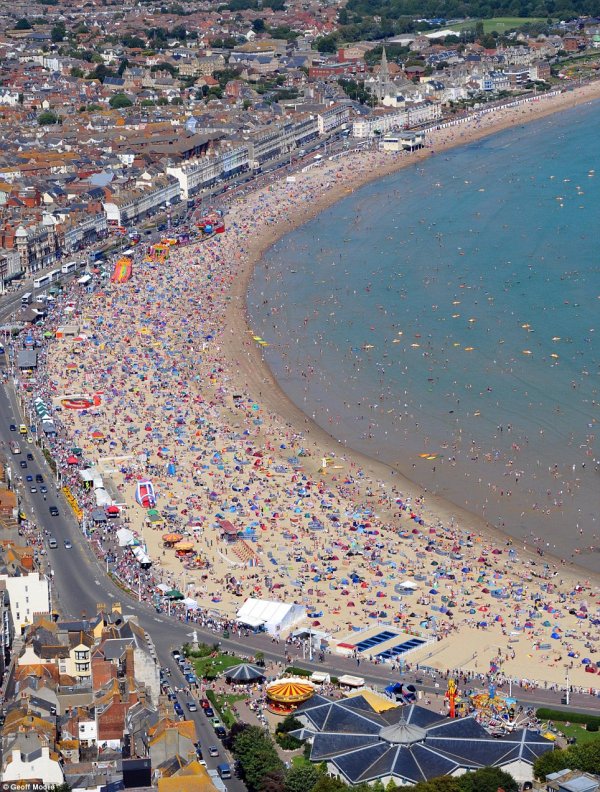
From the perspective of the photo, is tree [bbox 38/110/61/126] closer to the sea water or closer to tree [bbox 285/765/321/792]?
the sea water

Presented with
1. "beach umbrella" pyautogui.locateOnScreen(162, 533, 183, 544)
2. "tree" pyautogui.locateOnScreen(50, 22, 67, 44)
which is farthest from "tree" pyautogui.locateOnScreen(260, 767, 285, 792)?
"tree" pyautogui.locateOnScreen(50, 22, 67, 44)

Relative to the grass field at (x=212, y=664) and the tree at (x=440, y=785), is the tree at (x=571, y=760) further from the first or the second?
the grass field at (x=212, y=664)

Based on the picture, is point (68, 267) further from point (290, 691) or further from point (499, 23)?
point (499, 23)

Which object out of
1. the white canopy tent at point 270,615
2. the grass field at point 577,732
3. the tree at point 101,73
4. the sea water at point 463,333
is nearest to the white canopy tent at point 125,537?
the white canopy tent at point 270,615

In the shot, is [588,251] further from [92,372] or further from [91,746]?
[91,746]

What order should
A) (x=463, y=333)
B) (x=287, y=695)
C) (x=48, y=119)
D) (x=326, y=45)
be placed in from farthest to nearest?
1. (x=326, y=45)
2. (x=48, y=119)
3. (x=463, y=333)
4. (x=287, y=695)

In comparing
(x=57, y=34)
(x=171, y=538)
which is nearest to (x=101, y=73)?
(x=57, y=34)

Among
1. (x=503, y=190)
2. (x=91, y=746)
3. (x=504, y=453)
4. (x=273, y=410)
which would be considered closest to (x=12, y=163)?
(x=503, y=190)
